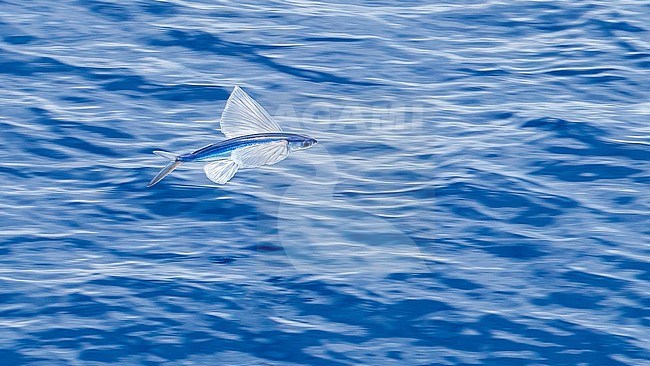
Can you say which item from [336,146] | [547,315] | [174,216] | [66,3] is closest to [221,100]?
[336,146]

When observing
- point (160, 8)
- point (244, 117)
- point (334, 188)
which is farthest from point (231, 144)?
point (160, 8)

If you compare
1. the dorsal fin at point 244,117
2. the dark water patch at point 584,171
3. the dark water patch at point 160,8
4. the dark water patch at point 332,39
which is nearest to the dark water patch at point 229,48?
the dark water patch at point 332,39

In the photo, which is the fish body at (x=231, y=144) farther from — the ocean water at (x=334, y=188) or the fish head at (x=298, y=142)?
the ocean water at (x=334, y=188)

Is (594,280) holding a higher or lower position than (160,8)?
lower

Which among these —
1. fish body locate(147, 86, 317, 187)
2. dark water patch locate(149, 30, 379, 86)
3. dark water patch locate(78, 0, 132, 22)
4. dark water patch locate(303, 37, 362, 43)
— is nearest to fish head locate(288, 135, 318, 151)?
fish body locate(147, 86, 317, 187)

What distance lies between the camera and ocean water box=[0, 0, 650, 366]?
8.22 m

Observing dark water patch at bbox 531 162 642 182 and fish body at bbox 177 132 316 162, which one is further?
dark water patch at bbox 531 162 642 182

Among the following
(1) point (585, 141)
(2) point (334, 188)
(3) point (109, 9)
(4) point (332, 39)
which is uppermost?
(3) point (109, 9)

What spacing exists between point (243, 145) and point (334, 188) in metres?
2.48

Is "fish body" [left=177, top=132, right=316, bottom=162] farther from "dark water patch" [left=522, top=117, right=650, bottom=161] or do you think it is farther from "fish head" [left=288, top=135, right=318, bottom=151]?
"dark water patch" [left=522, top=117, right=650, bottom=161]

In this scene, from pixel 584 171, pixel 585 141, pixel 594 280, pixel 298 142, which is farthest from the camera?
pixel 585 141

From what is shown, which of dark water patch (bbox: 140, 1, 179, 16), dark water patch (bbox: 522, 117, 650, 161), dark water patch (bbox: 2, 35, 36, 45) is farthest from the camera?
dark water patch (bbox: 140, 1, 179, 16)

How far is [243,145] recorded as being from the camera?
8430 millimetres

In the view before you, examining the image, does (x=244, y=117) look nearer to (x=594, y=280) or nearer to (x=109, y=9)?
(x=594, y=280)
